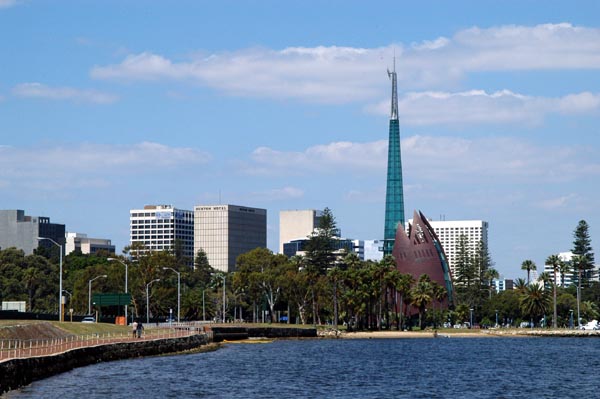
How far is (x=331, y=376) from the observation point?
9256 centimetres

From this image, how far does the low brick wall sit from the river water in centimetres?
82

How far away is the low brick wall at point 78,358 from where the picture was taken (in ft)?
213

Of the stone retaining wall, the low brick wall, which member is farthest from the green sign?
the low brick wall

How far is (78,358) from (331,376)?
20.7m

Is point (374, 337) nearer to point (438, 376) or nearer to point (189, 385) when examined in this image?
point (438, 376)

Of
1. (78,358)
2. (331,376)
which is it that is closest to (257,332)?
(331,376)

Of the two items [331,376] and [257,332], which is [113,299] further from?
[331,376]

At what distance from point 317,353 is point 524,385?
157 ft

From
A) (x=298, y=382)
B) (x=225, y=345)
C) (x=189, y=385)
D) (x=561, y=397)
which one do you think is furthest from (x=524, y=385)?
(x=225, y=345)

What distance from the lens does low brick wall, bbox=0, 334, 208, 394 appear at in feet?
213

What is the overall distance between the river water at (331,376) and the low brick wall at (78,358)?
82cm

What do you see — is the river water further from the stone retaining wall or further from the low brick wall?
the stone retaining wall

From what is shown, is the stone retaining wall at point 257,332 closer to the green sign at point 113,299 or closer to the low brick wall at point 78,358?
the green sign at point 113,299

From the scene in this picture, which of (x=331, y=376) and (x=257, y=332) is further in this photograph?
(x=257, y=332)
